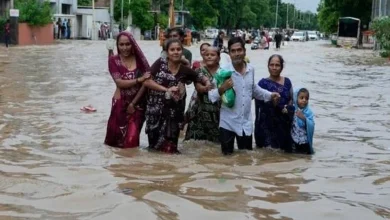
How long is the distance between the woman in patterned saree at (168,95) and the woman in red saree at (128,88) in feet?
0.47

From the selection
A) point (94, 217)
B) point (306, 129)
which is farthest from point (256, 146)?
point (94, 217)

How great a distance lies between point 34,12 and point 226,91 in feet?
122

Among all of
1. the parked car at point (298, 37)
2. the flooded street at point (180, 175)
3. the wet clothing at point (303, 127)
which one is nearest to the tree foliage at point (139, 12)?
the parked car at point (298, 37)

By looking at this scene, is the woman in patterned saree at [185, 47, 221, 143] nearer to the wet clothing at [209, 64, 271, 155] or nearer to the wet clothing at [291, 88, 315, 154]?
the wet clothing at [209, 64, 271, 155]

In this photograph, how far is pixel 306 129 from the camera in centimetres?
796

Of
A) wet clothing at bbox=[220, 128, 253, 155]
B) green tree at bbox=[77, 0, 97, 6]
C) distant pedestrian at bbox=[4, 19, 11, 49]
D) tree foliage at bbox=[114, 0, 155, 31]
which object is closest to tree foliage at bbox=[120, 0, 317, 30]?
tree foliage at bbox=[114, 0, 155, 31]

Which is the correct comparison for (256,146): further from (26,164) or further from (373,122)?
(373,122)

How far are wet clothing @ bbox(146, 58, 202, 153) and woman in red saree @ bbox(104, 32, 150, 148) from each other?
0.15 meters

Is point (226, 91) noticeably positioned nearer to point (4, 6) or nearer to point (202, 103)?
point (202, 103)

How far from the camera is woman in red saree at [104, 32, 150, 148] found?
24.9 feet

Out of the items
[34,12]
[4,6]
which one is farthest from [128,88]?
[4,6]

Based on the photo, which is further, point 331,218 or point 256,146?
point 256,146

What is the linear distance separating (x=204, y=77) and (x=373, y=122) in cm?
480

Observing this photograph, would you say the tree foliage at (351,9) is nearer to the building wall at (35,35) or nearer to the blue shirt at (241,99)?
the building wall at (35,35)
